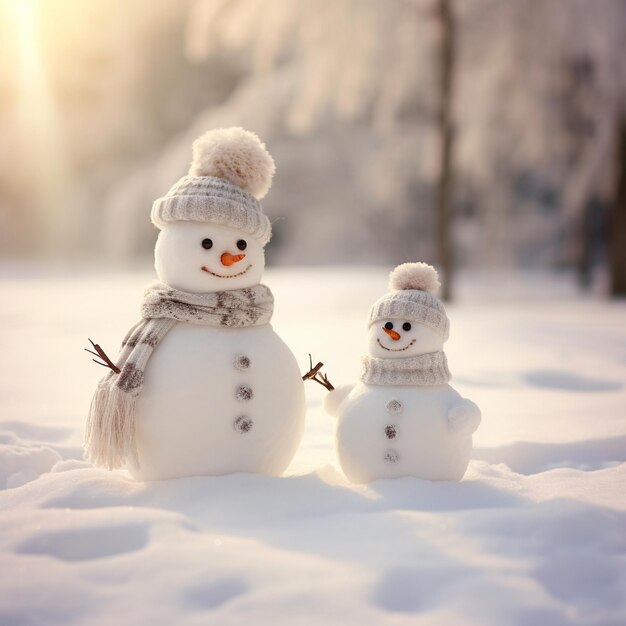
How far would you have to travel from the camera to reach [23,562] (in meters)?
1.80

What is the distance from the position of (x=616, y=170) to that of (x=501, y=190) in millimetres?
2362

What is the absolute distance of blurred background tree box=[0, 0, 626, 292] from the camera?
7969 mm

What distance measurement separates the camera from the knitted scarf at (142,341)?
87.7 inches

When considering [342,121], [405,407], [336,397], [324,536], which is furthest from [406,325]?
[342,121]

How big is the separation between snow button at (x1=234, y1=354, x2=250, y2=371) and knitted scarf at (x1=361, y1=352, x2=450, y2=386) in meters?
0.41

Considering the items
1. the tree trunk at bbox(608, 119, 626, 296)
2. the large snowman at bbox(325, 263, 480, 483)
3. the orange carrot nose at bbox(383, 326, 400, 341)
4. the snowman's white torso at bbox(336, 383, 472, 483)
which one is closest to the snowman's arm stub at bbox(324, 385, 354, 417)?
the large snowman at bbox(325, 263, 480, 483)

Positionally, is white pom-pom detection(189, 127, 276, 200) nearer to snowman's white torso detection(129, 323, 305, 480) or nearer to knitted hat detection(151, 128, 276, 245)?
knitted hat detection(151, 128, 276, 245)

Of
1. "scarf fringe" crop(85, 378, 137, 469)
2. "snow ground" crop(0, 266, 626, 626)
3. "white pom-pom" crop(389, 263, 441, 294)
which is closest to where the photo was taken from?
"snow ground" crop(0, 266, 626, 626)

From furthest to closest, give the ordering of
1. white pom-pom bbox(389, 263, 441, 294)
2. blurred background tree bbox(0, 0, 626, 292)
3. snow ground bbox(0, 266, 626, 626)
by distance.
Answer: blurred background tree bbox(0, 0, 626, 292), white pom-pom bbox(389, 263, 441, 294), snow ground bbox(0, 266, 626, 626)

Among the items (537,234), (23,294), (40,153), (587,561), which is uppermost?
(40,153)

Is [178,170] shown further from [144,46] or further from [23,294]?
[144,46]

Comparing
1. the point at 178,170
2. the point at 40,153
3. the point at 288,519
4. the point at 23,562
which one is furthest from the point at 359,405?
the point at 40,153

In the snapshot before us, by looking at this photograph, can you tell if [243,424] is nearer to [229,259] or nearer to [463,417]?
[229,259]

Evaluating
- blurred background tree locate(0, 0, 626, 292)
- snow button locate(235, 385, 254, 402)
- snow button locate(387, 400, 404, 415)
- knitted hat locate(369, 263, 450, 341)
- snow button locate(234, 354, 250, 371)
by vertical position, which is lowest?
snow button locate(387, 400, 404, 415)
